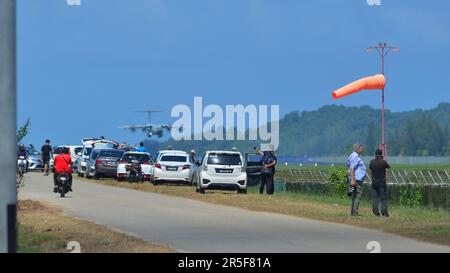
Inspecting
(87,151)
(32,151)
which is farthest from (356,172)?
(32,151)

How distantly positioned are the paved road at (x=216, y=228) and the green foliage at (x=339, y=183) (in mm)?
12307

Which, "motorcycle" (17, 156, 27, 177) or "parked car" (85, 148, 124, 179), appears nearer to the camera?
"motorcycle" (17, 156, 27, 177)

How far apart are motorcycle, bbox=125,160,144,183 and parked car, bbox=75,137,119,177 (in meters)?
6.04

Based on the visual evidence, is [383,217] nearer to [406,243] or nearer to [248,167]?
[406,243]

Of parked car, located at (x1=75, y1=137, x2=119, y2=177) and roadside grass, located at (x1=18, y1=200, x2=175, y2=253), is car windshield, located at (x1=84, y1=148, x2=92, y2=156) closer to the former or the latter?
parked car, located at (x1=75, y1=137, x2=119, y2=177)

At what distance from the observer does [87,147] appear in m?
64.1

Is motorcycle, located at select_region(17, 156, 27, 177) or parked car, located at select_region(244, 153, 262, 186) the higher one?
motorcycle, located at select_region(17, 156, 27, 177)

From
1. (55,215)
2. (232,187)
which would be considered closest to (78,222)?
(55,215)

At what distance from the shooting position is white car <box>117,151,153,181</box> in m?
53.3

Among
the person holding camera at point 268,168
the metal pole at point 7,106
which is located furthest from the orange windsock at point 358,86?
the metal pole at point 7,106

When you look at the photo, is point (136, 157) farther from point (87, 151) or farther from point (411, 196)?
point (411, 196)

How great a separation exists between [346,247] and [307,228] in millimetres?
5352

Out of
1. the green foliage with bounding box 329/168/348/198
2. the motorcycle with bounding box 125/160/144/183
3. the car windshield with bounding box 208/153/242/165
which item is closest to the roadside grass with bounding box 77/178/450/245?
the car windshield with bounding box 208/153/242/165

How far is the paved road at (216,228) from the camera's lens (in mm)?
19656
